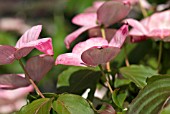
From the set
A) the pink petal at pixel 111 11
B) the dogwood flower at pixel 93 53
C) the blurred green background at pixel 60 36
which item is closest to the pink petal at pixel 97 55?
the dogwood flower at pixel 93 53

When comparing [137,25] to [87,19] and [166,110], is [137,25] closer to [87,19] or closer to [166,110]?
[87,19]

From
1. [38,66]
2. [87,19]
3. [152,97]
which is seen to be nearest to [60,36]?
[87,19]

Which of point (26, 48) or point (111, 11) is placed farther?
point (111, 11)

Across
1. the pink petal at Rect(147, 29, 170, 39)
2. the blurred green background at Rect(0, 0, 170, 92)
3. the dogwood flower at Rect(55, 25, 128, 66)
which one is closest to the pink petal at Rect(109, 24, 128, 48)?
the dogwood flower at Rect(55, 25, 128, 66)

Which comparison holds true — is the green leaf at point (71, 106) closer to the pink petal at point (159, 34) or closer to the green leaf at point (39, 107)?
the green leaf at point (39, 107)

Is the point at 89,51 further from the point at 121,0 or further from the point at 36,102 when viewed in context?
the point at 121,0

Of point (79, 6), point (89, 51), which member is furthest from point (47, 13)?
point (89, 51)
